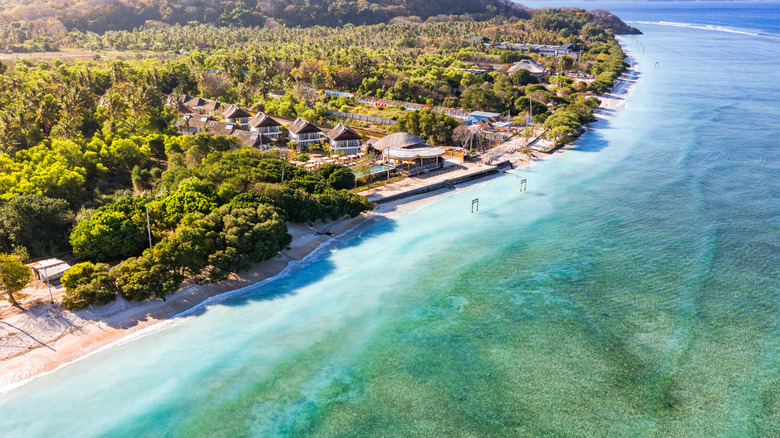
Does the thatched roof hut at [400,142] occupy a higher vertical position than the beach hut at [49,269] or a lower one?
higher

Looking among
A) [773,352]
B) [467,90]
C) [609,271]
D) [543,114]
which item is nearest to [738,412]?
[773,352]

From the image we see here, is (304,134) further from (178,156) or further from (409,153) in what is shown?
(178,156)

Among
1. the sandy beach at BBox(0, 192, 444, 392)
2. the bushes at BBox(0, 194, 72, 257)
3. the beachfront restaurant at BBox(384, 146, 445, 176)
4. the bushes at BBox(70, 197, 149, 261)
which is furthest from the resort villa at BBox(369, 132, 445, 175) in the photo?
the bushes at BBox(0, 194, 72, 257)

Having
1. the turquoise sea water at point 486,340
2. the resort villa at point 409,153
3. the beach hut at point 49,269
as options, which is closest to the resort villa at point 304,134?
the resort villa at point 409,153

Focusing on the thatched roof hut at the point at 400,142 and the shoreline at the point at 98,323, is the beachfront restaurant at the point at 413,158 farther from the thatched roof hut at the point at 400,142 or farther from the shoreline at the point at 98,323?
the shoreline at the point at 98,323

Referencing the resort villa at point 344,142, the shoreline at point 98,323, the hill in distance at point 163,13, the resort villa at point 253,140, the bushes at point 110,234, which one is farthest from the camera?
the hill in distance at point 163,13

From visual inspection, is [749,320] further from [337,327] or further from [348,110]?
[348,110]

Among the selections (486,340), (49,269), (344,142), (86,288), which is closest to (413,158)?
(344,142)
